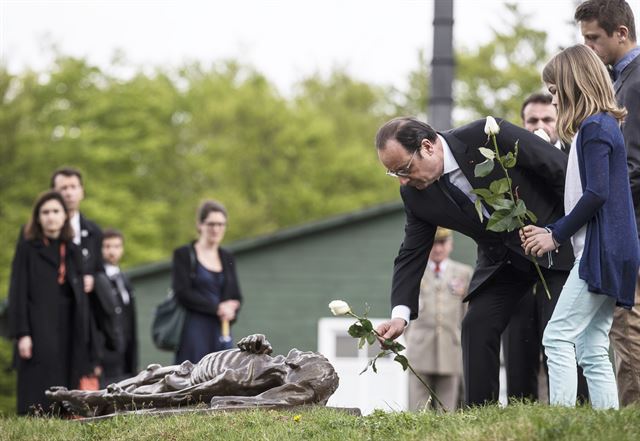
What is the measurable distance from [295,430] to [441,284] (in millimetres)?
5928

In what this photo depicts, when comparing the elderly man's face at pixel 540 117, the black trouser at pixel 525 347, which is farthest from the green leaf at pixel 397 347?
the elderly man's face at pixel 540 117

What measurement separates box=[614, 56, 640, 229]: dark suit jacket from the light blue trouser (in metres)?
0.74

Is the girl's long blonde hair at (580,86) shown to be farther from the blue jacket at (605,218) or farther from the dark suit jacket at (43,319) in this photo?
the dark suit jacket at (43,319)

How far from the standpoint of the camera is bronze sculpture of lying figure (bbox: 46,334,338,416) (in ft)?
25.7

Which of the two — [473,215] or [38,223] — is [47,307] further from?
[473,215]

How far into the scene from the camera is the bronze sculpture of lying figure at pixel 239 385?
7836mm

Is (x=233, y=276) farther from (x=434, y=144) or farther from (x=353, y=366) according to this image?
(x=353, y=366)

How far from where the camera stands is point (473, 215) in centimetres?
739

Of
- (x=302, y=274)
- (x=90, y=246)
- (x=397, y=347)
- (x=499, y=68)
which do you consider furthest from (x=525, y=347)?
(x=499, y=68)

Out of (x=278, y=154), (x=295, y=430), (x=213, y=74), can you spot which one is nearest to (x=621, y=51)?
(x=295, y=430)

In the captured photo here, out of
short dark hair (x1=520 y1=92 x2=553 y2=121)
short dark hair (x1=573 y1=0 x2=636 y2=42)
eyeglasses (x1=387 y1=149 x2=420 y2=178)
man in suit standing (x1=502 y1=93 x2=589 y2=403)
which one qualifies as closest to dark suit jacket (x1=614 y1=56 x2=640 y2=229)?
short dark hair (x1=573 y1=0 x2=636 y2=42)

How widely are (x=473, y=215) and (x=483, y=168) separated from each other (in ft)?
1.33

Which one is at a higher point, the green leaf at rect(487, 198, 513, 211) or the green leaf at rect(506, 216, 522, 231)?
the green leaf at rect(487, 198, 513, 211)

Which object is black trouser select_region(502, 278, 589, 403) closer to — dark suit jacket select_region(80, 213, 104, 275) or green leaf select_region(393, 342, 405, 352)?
green leaf select_region(393, 342, 405, 352)
